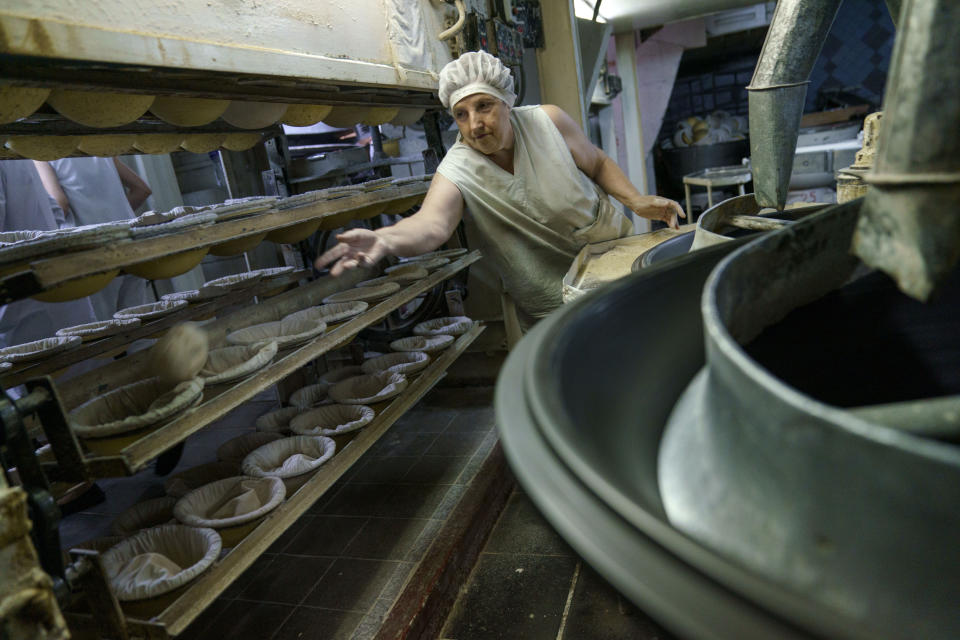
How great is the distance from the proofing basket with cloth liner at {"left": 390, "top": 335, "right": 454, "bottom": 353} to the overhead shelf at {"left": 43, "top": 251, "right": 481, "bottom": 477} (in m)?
0.43

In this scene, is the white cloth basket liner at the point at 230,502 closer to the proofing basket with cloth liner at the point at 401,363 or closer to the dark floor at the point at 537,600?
the dark floor at the point at 537,600

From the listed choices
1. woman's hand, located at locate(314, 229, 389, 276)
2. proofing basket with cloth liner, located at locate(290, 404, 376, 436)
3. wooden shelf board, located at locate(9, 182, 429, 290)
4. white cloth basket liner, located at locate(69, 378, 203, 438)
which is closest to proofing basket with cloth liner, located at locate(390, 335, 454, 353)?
proofing basket with cloth liner, located at locate(290, 404, 376, 436)

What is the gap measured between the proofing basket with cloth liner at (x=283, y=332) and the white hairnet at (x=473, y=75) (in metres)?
→ 1.08

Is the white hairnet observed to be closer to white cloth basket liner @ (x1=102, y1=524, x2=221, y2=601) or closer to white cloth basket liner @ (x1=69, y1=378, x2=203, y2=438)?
white cloth basket liner @ (x1=69, y1=378, x2=203, y2=438)

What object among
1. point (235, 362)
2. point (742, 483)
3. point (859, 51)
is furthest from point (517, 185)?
point (859, 51)

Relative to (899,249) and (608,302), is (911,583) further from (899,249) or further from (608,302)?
(608,302)

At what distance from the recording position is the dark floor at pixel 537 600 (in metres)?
1.80

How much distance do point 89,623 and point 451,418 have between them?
211 centimetres

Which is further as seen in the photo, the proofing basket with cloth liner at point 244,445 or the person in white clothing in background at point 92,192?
the person in white clothing in background at point 92,192

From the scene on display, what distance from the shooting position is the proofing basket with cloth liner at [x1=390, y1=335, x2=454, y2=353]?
304 centimetres

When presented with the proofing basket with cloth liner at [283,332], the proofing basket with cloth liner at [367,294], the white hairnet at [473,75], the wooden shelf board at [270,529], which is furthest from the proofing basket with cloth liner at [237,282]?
the white hairnet at [473,75]

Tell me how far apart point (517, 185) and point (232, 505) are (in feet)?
5.36

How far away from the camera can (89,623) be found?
1.44 meters

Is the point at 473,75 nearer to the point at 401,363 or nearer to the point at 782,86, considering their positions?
the point at 401,363
